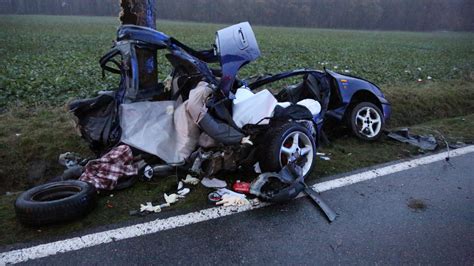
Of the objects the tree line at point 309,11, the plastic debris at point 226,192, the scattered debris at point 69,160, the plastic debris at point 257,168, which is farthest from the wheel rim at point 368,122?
the tree line at point 309,11

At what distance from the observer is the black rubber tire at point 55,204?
3080mm

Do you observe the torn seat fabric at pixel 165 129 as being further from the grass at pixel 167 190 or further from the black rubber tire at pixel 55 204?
the black rubber tire at pixel 55 204

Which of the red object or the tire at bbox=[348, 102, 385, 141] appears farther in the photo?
the tire at bbox=[348, 102, 385, 141]

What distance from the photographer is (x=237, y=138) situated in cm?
406

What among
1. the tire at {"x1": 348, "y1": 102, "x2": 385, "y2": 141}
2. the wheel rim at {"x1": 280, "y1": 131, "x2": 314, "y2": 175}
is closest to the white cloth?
the wheel rim at {"x1": 280, "y1": 131, "x2": 314, "y2": 175}

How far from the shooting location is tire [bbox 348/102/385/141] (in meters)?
5.71

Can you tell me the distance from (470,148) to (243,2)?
68659mm

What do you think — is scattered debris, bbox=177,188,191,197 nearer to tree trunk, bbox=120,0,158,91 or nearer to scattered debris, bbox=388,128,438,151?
tree trunk, bbox=120,0,158,91

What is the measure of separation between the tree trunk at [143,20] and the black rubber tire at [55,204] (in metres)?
1.73

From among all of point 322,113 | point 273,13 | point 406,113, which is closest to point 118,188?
point 322,113

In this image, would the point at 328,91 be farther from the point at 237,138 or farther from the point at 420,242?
the point at 420,242

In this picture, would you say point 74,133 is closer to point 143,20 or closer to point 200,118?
point 143,20

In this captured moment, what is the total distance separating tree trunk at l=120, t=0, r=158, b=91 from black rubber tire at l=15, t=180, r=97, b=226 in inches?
68.2

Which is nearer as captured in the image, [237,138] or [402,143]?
[237,138]
